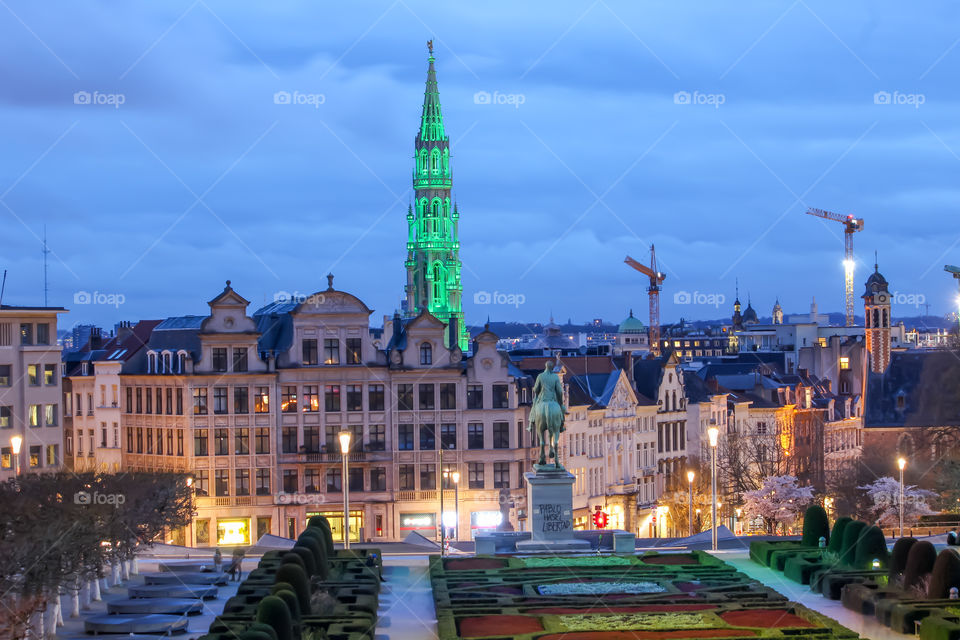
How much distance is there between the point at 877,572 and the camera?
52.3m

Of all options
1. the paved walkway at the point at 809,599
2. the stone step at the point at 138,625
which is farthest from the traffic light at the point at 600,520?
the stone step at the point at 138,625

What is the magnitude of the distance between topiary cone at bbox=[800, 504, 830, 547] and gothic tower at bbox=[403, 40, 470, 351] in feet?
403

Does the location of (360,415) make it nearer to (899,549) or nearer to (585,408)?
(585,408)

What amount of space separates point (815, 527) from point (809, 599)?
9867mm

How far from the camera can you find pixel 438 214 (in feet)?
617

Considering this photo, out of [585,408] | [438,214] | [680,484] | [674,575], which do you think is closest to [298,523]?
[585,408]

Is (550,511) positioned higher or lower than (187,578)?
higher

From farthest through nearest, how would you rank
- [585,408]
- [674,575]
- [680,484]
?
1. [680,484]
2. [585,408]
3. [674,575]

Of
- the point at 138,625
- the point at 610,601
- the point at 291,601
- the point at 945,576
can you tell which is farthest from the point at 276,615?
the point at 945,576

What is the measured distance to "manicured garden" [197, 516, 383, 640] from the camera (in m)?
37.5

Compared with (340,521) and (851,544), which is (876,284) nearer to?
(340,521)

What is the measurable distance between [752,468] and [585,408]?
54.5 ft

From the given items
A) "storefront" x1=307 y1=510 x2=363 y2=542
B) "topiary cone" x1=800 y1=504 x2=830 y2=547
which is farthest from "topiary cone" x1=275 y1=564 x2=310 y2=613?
"storefront" x1=307 y1=510 x2=363 y2=542

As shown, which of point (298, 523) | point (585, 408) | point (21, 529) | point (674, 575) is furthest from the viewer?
point (585, 408)
